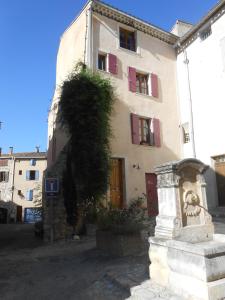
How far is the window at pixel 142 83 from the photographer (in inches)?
583

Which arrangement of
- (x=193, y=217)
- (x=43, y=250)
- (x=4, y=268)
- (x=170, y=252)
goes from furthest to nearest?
(x=43, y=250) < (x=4, y=268) < (x=193, y=217) < (x=170, y=252)

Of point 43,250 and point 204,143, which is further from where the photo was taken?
point 204,143

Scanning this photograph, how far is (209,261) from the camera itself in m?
3.89

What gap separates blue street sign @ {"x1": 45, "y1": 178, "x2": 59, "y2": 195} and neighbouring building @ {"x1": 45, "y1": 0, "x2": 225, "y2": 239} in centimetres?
298

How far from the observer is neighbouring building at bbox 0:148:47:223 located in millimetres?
29375

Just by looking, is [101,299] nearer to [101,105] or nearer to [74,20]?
[101,105]

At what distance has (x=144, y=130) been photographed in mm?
14266

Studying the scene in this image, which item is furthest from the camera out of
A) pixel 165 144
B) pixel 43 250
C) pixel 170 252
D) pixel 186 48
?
pixel 186 48

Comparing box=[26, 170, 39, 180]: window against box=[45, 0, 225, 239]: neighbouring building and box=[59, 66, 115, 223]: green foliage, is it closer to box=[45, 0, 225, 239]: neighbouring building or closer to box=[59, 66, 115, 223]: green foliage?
box=[45, 0, 225, 239]: neighbouring building

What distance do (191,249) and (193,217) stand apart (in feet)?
3.64

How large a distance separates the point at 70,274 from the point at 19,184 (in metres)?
26.1

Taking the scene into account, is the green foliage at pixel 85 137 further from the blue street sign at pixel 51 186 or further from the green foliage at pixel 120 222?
the green foliage at pixel 120 222

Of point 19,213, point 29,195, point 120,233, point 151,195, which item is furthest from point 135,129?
point 19,213

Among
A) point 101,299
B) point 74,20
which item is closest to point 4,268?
point 101,299
